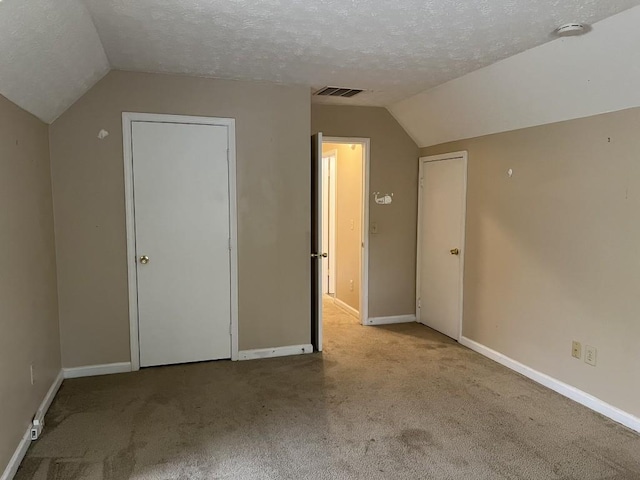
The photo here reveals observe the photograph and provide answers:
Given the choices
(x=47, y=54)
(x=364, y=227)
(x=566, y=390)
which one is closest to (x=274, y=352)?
(x=364, y=227)

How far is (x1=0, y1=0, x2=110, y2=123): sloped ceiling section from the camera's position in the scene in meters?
1.93

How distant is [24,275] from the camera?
271 cm

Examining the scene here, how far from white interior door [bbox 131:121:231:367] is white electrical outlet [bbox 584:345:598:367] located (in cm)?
277

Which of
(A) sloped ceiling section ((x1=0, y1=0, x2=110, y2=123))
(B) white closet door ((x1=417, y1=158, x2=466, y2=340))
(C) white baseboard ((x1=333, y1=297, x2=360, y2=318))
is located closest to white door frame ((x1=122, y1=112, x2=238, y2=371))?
(A) sloped ceiling section ((x1=0, y1=0, x2=110, y2=123))

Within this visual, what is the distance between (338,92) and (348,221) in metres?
1.73

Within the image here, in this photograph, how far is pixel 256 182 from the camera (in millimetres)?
3971

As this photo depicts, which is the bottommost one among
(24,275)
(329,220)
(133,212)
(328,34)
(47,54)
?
(24,275)

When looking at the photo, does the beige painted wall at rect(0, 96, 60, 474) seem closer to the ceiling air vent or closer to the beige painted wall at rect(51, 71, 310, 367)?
the beige painted wall at rect(51, 71, 310, 367)

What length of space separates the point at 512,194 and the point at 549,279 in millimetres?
780

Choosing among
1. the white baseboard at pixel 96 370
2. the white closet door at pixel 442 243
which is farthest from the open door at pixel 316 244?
the white baseboard at pixel 96 370

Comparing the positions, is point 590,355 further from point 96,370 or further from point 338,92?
point 96,370

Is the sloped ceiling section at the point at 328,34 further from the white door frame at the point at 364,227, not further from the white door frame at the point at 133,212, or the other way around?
the white door frame at the point at 364,227

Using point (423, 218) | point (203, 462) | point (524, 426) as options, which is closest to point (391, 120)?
point (423, 218)

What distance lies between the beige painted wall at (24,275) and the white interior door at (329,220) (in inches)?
135
